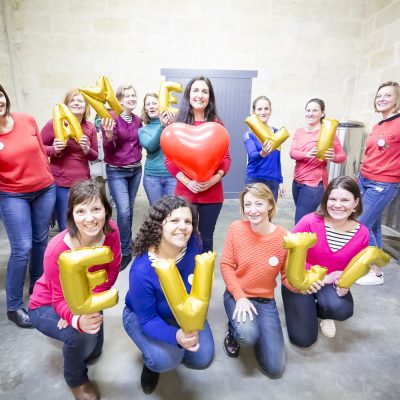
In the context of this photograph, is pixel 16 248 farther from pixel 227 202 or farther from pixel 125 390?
pixel 227 202

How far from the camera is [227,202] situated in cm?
418

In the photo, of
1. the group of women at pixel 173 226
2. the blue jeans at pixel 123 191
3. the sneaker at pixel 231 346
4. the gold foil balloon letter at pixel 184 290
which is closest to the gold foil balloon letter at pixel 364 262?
the group of women at pixel 173 226

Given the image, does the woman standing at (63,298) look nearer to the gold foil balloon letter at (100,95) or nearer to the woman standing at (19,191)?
the woman standing at (19,191)

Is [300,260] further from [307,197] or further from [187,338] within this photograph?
[307,197]

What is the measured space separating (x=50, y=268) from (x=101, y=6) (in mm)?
3844

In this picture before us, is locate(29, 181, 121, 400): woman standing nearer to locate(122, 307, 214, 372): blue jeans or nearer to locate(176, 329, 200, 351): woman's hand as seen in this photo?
locate(122, 307, 214, 372): blue jeans

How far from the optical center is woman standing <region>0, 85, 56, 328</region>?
1.48 m

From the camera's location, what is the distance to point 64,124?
68.8 inches

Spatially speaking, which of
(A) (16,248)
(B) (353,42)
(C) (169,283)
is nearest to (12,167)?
(A) (16,248)

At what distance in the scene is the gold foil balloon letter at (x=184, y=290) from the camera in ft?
2.85

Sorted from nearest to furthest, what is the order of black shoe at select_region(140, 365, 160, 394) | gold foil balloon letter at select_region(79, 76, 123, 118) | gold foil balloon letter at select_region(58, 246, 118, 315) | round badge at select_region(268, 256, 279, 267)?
gold foil balloon letter at select_region(58, 246, 118, 315)
black shoe at select_region(140, 365, 160, 394)
round badge at select_region(268, 256, 279, 267)
gold foil balloon letter at select_region(79, 76, 123, 118)

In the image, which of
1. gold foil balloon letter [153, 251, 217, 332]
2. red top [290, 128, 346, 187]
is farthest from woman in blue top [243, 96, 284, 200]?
gold foil balloon letter [153, 251, 217, 332]

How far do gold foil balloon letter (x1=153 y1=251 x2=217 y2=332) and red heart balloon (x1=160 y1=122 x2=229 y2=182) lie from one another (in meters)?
0.65

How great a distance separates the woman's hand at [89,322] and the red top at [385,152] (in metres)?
2.01
